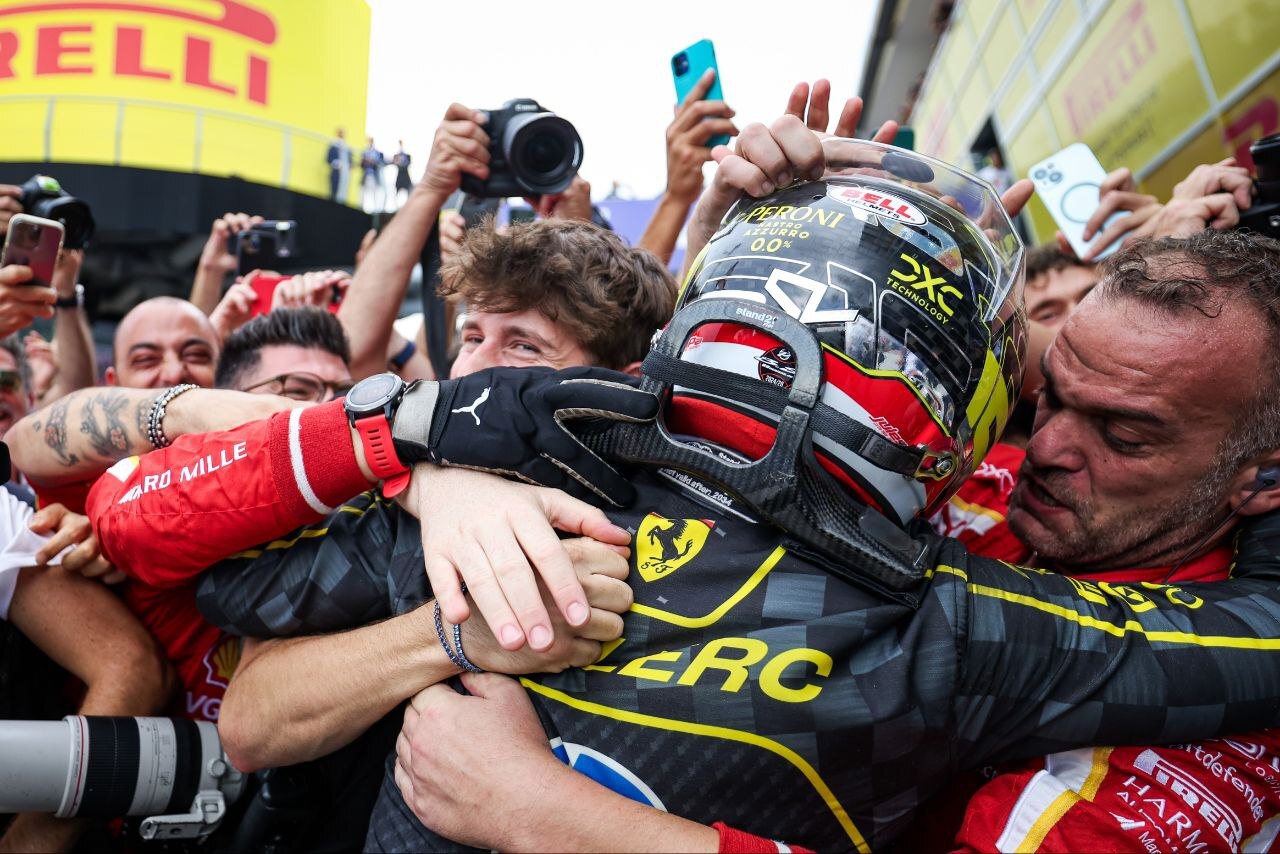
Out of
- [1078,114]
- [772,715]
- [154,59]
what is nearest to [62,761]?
[772,715]

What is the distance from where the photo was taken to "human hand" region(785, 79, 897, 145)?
223cm

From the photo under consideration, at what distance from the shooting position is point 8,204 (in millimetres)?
3371

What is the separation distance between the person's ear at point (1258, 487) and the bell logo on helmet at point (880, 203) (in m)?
0.92

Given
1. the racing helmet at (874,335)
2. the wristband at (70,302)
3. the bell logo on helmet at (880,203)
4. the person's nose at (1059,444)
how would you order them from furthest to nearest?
the wristband at (70,302)
the person's nose at (1059,444)
the bell logo on helmet at (880,203)
the racing helmet at (874,335)

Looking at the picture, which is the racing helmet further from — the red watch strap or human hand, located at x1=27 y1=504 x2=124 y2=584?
human hand, located at x1=27 y1=504 x2=124 y2=584

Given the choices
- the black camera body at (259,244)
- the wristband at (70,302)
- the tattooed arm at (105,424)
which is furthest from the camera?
the black camera body at (259,244)

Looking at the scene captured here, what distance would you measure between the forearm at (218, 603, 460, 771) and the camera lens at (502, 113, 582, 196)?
205 cm

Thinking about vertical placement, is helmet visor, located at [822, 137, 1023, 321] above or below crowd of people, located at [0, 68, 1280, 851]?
above

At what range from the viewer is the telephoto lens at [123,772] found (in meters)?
1.76

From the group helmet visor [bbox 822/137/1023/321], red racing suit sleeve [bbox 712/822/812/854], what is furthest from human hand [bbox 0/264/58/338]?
red racing suit sleeve [bbox 712/822/812/854]

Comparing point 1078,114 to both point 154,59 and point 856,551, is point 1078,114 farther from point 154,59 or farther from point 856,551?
point 154,59

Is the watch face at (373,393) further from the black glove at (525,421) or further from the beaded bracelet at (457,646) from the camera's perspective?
the beaded bracelet at (457,646)

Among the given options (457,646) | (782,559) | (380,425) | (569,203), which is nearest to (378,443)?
(380,425)

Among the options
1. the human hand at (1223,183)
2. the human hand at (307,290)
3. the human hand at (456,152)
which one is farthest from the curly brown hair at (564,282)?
the human hand at (307,290)
